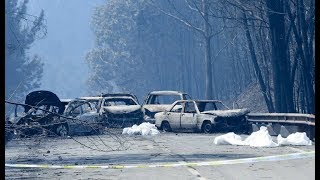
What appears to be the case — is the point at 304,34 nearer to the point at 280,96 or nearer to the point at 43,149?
the point at 280,96

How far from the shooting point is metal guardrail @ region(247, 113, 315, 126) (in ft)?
71.2

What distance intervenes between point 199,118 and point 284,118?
141 inches

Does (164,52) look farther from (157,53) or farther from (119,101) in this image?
(119,101)

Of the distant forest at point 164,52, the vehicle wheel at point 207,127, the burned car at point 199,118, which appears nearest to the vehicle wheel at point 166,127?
the burned car at point 199,118

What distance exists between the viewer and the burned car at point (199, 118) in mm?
25406

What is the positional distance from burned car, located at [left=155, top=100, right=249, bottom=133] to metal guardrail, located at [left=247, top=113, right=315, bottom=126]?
3.33ft

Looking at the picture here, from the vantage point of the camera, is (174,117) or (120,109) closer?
(174,117)

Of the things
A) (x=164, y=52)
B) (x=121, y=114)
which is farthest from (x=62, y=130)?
(x=164, y=52)

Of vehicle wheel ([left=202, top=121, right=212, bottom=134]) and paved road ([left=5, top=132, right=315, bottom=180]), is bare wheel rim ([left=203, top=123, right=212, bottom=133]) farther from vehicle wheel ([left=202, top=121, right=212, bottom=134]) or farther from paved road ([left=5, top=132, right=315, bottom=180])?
paved road ([left=5, top=132, right=315, bottom=180])

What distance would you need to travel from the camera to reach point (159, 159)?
16.2 m

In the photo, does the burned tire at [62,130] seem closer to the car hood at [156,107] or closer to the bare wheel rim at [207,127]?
the bare wheel rim at [207,127]

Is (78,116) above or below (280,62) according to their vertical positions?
below

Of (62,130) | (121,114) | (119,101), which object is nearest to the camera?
(62,130)
